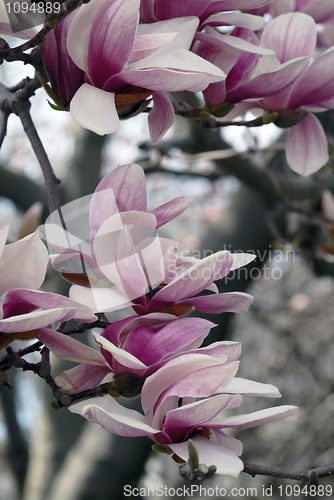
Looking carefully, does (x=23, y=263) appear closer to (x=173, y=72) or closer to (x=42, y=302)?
(x=42, y=302)

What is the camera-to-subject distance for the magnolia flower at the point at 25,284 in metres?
0.27

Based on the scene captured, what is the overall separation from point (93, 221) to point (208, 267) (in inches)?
4.1

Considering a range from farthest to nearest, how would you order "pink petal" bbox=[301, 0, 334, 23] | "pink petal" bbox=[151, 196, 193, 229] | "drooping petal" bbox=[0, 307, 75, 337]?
"pink petal" bbox=[301, 0, 334, 23], "pink petal" bbox=[151, 196, 193, 229], "drooping petal" bbox=[0, 307, 75, 337]

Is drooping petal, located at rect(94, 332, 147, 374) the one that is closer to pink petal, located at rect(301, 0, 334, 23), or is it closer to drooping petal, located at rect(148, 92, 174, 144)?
drooping petal, located at rect(148, 92, 174, 144)

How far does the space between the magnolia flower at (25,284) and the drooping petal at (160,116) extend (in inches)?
6.4

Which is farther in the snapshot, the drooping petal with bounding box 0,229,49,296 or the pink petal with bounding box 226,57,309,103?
the pink petal with bounding box 226,57,309,103

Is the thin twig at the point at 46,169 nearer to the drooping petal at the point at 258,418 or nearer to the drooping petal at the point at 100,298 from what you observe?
the drooping petal at the point at 100,298

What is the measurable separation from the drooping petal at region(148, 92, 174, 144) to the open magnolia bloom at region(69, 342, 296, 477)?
19 centimetres

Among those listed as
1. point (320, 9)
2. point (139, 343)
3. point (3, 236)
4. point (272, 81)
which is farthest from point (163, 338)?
point (320, 9)

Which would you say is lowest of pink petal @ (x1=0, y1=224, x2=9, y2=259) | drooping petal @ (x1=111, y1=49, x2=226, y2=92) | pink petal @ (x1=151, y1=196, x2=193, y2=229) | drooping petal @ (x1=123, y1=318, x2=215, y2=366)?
drooping petal @ (x1=123, y1=318, x2=215, y2=366)

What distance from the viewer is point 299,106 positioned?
48 cm

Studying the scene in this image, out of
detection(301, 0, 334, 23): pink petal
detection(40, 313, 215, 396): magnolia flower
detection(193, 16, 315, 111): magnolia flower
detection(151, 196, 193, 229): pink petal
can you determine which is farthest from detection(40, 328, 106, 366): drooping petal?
detection(301, 0, 334, 23): pink petal

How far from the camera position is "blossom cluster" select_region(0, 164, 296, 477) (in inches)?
11.1

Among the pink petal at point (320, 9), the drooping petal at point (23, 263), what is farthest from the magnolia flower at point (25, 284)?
the pink petal at point (320, 9)
